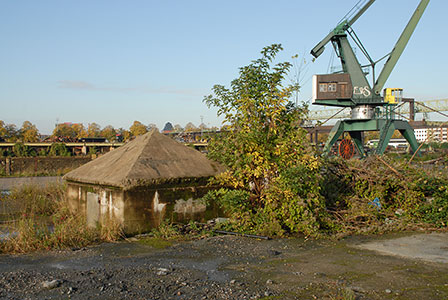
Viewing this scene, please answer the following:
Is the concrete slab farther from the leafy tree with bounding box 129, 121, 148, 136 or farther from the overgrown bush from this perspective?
the leafy tree with bounding box 129, 121, 148, 136

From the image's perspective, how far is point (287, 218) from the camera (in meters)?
7.97

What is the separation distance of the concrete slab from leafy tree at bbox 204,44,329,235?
1201mm

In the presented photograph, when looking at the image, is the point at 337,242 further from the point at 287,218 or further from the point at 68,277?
the point at 68,277

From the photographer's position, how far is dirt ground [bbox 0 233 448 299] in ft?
14.8

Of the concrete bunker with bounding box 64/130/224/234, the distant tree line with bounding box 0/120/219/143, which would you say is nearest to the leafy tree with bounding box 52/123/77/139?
the distant tree line with bounding box 0/120/219/143

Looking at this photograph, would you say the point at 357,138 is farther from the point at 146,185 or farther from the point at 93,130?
the point at 93,130

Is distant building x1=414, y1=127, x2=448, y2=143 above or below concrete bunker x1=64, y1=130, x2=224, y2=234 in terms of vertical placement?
above

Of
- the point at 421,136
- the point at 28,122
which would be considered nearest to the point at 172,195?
the point at 28,122

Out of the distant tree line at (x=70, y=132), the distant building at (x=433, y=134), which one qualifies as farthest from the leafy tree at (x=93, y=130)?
the distant building at (x=433, y=134)

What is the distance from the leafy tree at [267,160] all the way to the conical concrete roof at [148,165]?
1.48ft

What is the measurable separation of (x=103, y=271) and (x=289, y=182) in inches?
151

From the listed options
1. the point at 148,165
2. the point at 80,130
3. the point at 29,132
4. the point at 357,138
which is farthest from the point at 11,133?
the point at 148,165

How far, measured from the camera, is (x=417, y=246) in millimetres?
6883

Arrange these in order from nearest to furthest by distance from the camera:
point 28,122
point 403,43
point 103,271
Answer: point 103,271
point 403,43
point 28,122
